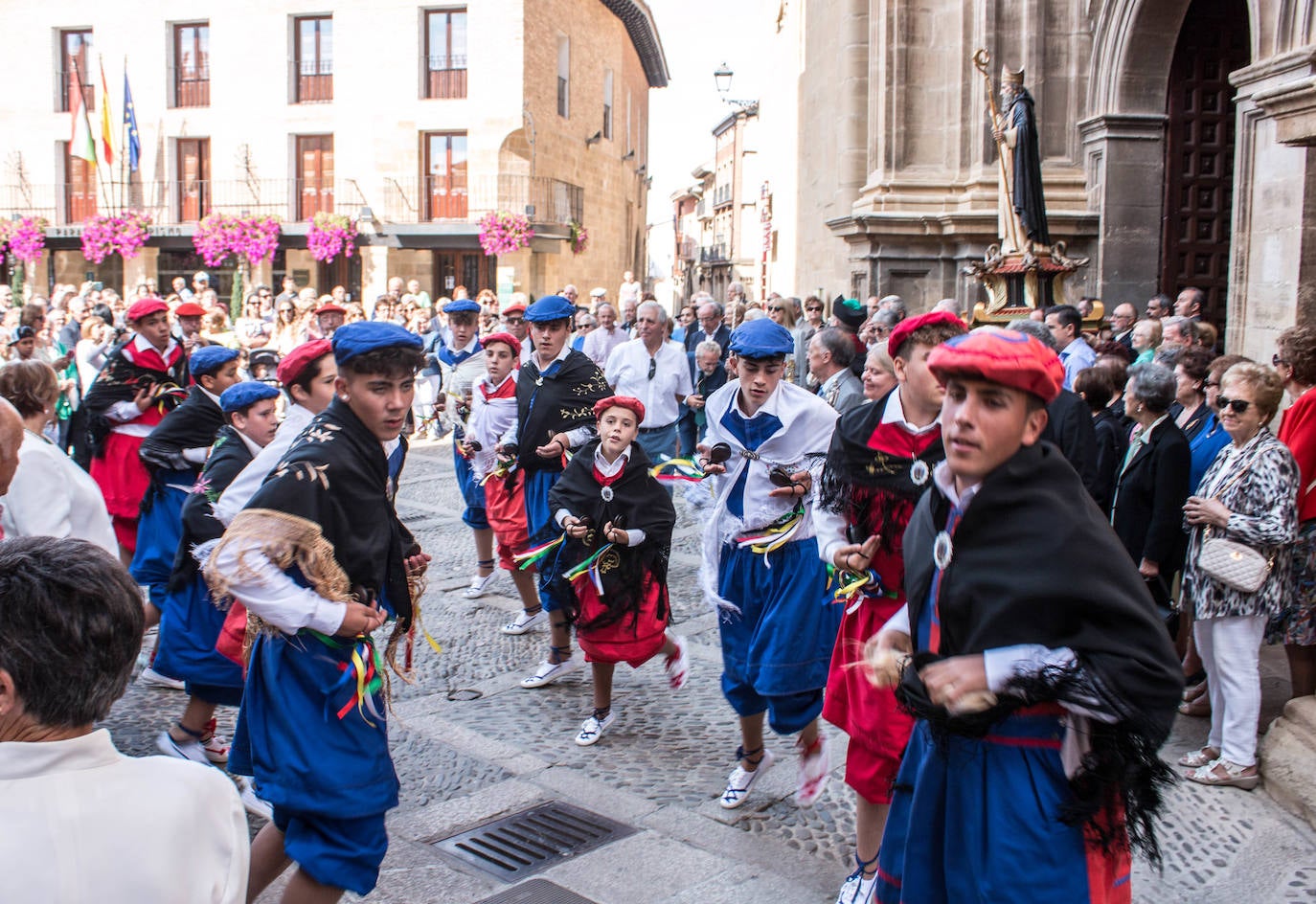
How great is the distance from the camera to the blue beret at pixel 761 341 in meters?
5.09

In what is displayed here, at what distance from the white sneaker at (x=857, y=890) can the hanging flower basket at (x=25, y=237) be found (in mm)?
35410

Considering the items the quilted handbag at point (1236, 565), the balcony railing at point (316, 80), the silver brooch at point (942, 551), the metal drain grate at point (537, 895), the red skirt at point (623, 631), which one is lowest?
the metal drain grate at point (537, 895)

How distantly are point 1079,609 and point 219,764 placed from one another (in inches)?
163

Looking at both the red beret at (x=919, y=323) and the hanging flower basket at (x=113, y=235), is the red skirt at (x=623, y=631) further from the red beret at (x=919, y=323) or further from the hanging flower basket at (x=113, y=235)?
the hanging flower basket at (x=113, y=235)

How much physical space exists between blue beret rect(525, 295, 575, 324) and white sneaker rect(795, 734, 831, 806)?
3.42 meters

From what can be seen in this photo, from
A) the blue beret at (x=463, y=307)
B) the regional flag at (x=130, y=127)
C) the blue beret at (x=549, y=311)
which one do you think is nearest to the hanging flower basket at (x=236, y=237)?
the regional flag at (x=130, y=127)

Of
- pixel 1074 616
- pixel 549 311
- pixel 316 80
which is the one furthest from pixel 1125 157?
pixel 316 80

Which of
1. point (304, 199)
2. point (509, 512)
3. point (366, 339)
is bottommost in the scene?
point (509, 512)

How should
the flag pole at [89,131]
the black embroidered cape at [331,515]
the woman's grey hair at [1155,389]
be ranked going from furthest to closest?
the flag pole at [89,131]
the woman's grey hair at [1155,389]
the black embroidered cape at [331,515]

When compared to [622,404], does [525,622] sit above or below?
below

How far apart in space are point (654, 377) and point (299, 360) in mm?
6051

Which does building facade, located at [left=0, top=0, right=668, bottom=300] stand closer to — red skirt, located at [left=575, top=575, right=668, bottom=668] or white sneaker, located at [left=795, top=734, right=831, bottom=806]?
red skirt, located at [left=575, top=575, right=668, bottom=668]

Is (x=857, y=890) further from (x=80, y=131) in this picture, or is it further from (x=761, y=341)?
(x=80, y=131)

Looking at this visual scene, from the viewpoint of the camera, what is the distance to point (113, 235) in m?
32.8
